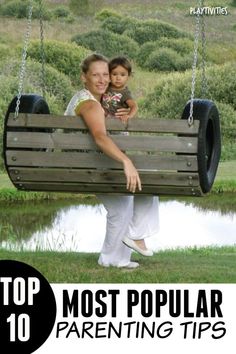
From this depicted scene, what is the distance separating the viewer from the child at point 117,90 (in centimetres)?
523

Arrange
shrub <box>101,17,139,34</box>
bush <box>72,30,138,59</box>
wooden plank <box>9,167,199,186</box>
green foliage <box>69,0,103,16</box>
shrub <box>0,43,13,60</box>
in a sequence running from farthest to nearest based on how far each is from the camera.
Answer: green foliage <box>69,0,103,16</box> → shrub <box>101,17,139,34</box> → bush <box>72,30,138,59</box> → shrub <box>0,43,13,60</box> → wooden plank <box>9,167,199,186</box>

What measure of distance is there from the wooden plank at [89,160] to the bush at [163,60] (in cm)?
1778

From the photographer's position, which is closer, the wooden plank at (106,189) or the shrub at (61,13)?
the wooden plank at (106,189)

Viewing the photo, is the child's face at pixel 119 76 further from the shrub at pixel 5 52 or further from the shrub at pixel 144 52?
the shrub at pixel 144 52

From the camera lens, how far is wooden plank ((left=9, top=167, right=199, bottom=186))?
4.85 metres

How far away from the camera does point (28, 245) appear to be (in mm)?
9078

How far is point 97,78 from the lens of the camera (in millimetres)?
5102

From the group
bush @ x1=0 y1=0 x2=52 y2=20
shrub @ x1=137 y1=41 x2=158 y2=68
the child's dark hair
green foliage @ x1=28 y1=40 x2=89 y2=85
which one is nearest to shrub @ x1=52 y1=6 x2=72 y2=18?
bush @ x1=0 y1=0 x2=52 y2=20

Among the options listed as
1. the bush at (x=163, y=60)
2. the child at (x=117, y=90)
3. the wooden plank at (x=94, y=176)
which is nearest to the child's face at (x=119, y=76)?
the child at (x=117, y=90)

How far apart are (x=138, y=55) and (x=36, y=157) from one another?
19319mm

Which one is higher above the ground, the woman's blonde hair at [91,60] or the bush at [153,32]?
the bush at [153,32]

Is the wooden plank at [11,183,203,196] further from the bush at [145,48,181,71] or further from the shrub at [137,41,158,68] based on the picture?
the shrub at [137,41,158,68]

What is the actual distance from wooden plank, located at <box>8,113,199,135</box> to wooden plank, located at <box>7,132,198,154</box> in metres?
0.05

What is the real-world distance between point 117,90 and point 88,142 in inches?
21.5
